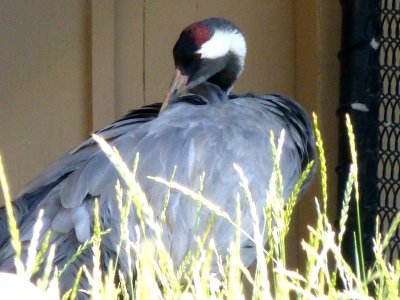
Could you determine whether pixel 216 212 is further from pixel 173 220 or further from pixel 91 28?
pixel 91 28

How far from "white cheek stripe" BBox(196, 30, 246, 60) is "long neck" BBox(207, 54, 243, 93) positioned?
0.10ft

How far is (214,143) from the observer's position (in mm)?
3246

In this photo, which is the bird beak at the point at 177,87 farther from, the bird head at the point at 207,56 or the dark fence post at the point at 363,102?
the dark fence post at the point at 363,102

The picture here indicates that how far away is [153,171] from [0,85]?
4.81ft

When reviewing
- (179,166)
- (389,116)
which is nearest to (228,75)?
(389,116)

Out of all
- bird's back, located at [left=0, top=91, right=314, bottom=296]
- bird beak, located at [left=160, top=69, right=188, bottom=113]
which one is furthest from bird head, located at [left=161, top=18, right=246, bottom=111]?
bird's back, located at [left=0, top=91, right=314, bottom=296]

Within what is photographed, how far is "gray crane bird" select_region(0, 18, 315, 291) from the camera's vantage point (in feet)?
9.55

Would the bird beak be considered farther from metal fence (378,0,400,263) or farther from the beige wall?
metal fence (378,0,400,263)

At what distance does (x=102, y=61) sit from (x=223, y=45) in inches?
22.5

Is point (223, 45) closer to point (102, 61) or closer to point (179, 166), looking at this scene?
point (102, 61)

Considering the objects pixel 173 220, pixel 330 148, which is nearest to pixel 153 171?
pixel 173 220

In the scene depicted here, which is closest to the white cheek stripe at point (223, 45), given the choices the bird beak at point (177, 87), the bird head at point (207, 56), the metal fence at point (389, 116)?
the bird head at point (207, 56)

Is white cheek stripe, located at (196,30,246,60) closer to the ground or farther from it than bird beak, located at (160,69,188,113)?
farther from it

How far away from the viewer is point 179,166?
10.2 feet
